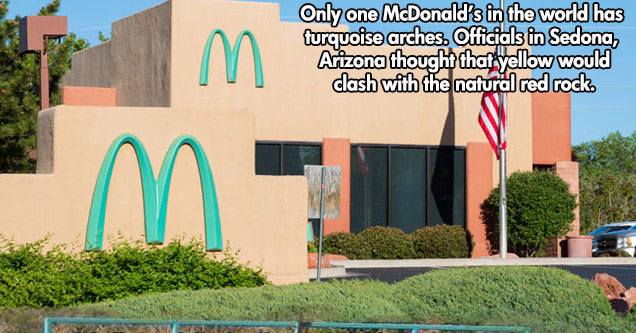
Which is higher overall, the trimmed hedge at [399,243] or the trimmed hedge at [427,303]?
the trimmed hedge at [427,303]

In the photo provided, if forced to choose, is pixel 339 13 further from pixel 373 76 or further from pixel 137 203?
pixel 137 203

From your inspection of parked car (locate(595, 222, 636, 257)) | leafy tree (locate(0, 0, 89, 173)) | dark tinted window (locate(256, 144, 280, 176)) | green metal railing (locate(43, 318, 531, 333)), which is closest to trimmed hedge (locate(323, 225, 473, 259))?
dark tinted window (locate(256, 144, 280, 176))

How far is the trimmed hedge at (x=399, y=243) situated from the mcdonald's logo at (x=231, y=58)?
5.47 m

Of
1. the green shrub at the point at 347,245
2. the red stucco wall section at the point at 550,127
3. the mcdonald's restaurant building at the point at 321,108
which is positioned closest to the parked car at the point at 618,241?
the mcdonald's restaurant building at the point at 321,108

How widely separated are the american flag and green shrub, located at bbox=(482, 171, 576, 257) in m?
2.23

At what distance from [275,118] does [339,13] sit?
181 inches

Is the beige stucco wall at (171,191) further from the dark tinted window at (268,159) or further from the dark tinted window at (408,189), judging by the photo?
the dark tinted window at (408,189)

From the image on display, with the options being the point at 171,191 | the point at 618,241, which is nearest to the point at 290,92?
the point at 171,191

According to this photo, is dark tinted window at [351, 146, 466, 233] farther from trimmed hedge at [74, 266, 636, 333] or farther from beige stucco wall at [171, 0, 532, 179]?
trimmed hedge at [74, 266, 636, 333]

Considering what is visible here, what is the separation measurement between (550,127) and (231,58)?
11.9m

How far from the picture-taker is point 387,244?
93.9 feet

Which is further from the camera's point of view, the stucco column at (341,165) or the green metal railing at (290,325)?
the stucco column at (341,165)

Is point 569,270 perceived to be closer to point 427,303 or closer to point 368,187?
point 368,187

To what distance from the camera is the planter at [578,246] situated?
3088 cm
